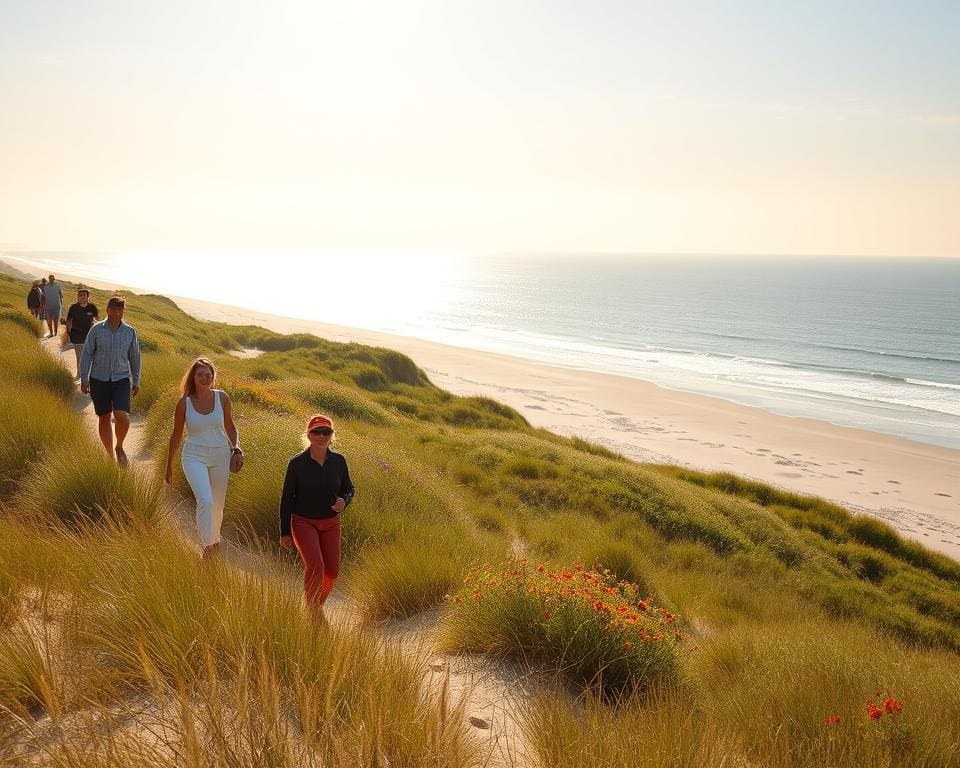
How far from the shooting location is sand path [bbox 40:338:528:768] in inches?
158

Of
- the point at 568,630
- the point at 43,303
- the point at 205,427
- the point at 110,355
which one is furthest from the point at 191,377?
the point at 43,303

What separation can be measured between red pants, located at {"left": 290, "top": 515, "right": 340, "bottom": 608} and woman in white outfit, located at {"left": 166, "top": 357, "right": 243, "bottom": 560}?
113 centimetres

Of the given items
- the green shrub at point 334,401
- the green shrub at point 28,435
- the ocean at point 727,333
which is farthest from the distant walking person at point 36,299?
the ocean at point 727,333

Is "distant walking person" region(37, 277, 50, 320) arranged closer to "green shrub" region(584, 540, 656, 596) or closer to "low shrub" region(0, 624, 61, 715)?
"green shrub" region(584, 540, 656, 596)

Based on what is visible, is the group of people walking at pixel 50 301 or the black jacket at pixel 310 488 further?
the group of people walking at pixel 50 301

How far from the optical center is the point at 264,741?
2.89 m

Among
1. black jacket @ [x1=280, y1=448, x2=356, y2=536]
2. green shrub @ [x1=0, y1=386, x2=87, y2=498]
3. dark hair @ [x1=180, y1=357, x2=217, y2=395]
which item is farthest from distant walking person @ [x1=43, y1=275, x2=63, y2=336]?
black jacket @ [x1=280, y1=448, x2=356, y2=536]

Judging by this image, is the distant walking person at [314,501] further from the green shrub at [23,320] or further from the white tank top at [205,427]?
the green shrub at [23,320]

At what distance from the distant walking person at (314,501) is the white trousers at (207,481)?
3.10ft

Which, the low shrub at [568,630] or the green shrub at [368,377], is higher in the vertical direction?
the low shrub at [568,630]

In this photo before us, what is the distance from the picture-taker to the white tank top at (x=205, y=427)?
6309 millimetres

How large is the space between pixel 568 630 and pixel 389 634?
1.55 meters

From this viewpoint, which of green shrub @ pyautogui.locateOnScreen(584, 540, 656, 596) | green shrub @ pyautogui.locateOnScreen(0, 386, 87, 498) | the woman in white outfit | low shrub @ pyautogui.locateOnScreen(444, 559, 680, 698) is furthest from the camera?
green shrub @ pyautogui.locateOnScreen(584, 540, 656, 596)

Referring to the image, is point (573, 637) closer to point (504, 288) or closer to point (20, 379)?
point (20, 379)
